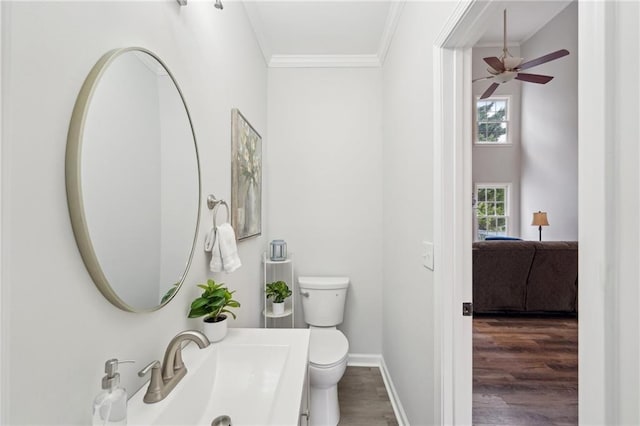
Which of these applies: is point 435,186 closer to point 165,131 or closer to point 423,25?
point 423,25

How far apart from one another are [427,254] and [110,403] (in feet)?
3.88

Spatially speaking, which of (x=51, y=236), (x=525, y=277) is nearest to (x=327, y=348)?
(x=51, y=236)

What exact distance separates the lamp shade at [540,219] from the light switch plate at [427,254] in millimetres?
5138

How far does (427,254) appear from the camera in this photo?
1.33 m

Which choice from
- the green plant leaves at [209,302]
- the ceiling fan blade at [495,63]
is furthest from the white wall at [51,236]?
the ceiling fan blade at [495,63]

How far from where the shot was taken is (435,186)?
1235 mm

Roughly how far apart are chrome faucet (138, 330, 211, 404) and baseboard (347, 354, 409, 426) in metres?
1.39

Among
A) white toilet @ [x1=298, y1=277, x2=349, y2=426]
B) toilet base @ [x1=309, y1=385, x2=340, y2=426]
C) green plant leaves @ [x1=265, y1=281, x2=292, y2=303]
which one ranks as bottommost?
toilet base @ [x1=309, y1=385, x2=340, y2=426]

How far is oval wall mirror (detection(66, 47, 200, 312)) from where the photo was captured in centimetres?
62

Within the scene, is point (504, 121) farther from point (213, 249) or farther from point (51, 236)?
point (51, 236)

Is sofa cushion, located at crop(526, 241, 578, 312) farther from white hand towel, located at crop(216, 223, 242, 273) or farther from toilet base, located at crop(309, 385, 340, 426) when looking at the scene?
white hand towel, located at crop(216, 223, 242, 273)

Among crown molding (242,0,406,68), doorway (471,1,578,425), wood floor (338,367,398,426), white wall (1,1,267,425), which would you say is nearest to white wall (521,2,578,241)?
doorway (471,1,578,425)

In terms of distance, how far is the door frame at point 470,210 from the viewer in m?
0.48

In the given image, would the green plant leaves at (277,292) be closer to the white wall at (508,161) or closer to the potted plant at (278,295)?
the potted plant at (278,295)
